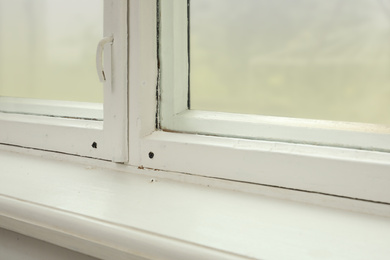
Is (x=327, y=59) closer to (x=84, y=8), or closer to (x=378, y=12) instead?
(x=378, y=12)

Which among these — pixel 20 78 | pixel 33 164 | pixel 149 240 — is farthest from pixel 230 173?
pixel 20 78

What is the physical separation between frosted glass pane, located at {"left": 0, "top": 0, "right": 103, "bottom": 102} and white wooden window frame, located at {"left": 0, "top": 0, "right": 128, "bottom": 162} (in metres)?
0.07

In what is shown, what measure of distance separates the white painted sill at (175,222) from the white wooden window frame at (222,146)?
0.04 metres

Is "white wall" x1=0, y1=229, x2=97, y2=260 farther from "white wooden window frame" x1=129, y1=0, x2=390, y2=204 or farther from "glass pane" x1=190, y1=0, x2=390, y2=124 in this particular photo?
"glass pane" x1=190, y1=0, x2=390, y2=124

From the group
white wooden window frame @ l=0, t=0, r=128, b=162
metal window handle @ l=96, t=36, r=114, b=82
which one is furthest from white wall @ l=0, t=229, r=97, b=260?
metal window handle @ l=96, t=36, r=114, b=82

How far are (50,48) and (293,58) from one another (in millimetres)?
688

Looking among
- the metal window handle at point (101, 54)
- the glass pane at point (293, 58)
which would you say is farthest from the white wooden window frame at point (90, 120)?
the glass pane at point (293, 58)

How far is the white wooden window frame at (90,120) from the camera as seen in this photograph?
2.64 feet

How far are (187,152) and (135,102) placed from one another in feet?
0.50

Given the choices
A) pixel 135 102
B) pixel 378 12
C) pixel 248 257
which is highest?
pixel 378 12

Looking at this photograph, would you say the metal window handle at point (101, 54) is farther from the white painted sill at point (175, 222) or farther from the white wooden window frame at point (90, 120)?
the white painted sill at point (175, 222)

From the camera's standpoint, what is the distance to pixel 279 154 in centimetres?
67

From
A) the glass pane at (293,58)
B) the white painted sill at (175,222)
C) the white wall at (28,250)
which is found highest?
the glass pane at (293,58)

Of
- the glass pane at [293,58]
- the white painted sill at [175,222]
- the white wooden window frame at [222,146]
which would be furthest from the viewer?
the glass pane at [293,58]
